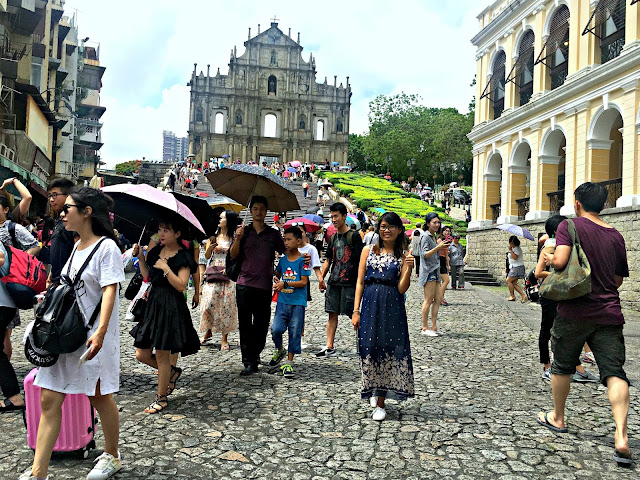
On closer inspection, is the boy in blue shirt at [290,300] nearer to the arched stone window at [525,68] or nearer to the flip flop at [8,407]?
the flip flop at [8,407]

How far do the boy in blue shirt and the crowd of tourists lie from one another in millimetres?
12

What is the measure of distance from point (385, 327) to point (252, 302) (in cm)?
174

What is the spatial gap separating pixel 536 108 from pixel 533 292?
13.2 m

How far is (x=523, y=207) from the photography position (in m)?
19.5

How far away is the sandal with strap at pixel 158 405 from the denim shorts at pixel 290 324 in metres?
1.61

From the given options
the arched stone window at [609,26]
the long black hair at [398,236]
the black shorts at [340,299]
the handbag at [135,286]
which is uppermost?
the arched stone window at [609,26]

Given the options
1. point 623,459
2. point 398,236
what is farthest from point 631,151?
point 623,459

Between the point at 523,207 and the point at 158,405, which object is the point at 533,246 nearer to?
the point at 523,207

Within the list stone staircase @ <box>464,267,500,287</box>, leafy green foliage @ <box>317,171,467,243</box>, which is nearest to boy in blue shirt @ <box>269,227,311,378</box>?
stone staircase @ <box>464,267,500,287</box>

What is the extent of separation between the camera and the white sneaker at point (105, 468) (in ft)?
10.3

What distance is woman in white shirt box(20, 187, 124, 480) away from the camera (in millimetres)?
2999

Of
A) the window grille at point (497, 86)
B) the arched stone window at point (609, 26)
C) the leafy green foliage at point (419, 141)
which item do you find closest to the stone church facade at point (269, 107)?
the leafy green foliage at point (419, 141)

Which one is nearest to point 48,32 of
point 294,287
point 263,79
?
point 294,287

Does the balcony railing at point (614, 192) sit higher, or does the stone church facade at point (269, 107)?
the stone church facade at point (269, 107)
